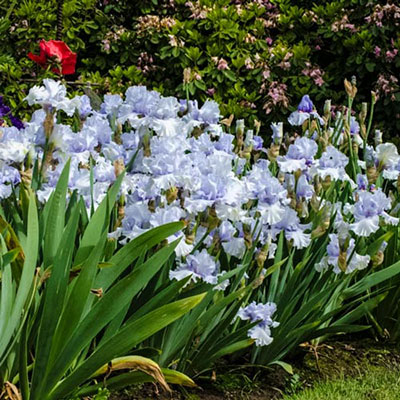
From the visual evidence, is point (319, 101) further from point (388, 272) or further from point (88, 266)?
point (88, 266)

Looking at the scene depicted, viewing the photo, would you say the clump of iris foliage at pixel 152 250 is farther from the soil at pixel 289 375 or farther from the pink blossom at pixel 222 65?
the pink blossom at pixel 222 65

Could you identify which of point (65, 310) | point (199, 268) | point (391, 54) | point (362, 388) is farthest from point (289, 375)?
point (391, 54)

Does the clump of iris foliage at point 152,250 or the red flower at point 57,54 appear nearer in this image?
the clump of iris foliage at point 152,250

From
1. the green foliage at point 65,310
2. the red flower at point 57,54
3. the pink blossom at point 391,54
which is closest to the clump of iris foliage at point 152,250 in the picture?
the green foliage at point 65,310

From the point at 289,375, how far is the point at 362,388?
0.26 metres

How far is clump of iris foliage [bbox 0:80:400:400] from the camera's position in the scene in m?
1.93

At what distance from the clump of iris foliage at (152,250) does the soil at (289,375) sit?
2.9 inches

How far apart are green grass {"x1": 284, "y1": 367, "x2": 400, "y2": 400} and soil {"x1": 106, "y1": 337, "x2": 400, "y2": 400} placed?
0.12ft

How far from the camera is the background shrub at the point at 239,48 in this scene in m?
5.61

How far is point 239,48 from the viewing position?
575 centimetres

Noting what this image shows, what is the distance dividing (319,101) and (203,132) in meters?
3.48

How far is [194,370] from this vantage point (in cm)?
235

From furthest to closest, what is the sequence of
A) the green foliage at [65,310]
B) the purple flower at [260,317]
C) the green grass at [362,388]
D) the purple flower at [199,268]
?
1. the green grass at [362,388]
2. the purple flower at [260,317]
3. the purple flower at [199,268]
4. the green foliage at [65,310]

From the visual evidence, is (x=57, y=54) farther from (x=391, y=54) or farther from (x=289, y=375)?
(x=391, y=54)
